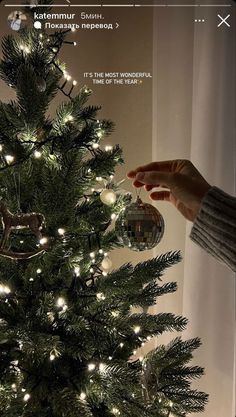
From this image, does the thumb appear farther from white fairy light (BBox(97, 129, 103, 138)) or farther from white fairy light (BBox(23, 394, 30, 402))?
white fairy light (BBox(23, 394, 30, 402))

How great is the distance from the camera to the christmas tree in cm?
75

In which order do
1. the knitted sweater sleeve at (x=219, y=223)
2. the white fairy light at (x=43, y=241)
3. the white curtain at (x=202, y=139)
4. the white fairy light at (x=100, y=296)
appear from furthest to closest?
the white curtain at (x=202, y=139), the white fairy light at (x=100, y=296), the white fairy light at (x=43, y=241), the knitted sweater sleeve at (x=219, y=223)

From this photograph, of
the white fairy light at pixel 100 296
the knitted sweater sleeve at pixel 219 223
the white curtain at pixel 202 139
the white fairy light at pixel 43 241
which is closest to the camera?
the knitted sweater sleeve at pixel 219 223

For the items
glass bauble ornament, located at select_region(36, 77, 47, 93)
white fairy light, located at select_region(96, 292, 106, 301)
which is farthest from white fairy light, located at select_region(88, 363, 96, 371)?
glass bauble ornament, located at select_region(36, 77, 47, 93)

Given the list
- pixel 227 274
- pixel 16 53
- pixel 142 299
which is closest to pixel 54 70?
pixel 16 53

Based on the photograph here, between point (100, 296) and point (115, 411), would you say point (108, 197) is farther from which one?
point (115, 411)

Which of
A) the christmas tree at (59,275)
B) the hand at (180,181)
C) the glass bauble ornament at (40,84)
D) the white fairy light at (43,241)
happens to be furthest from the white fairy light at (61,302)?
the glass bauble ornament at (40,84)

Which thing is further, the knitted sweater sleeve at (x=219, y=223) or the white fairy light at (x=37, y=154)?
the white fairy light at (x=37, y=154)

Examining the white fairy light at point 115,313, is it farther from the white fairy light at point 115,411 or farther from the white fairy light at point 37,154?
the white fairy light at point 37,154

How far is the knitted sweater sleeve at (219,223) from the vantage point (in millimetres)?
630

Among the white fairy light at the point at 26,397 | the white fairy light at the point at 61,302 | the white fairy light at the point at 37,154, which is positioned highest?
the white fairy light at the point at 37,154

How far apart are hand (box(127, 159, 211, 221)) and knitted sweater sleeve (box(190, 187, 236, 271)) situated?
2 centimetres

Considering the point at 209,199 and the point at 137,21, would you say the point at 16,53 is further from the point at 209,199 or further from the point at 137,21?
the point at 137,21

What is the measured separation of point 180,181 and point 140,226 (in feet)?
0.41
